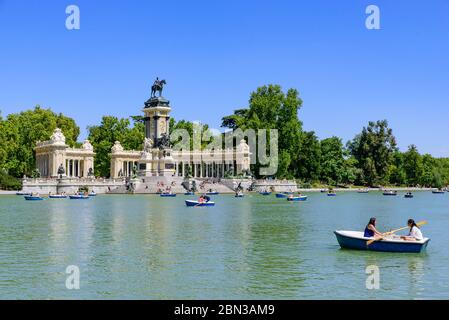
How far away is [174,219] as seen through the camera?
4159 cm

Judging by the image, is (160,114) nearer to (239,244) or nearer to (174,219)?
(174,219)

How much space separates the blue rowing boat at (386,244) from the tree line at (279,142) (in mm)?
70071

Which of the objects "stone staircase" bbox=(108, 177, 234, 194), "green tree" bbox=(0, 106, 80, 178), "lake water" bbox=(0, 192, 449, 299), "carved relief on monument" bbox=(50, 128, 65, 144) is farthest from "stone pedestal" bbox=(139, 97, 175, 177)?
"lake water" bbox=(0, 192, 449, 299)

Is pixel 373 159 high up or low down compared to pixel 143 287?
up

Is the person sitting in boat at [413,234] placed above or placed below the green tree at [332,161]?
below

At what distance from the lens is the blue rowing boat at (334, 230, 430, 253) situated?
83.0 feet

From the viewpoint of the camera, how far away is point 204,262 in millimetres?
23547

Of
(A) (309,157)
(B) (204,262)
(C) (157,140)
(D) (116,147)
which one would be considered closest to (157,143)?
(C) (157,140)

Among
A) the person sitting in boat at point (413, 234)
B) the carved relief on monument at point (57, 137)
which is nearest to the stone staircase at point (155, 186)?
the carved relief on monument at point (57, 137)

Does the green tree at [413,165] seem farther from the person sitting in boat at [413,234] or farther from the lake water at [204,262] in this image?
the person sitting in boat at [413,234]

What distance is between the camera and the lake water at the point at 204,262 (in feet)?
61.0

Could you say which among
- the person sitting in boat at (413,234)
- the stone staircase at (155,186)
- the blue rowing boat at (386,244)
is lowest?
the blue rowing boat at (386,244)

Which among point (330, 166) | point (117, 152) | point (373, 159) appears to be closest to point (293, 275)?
point (117, 152)
